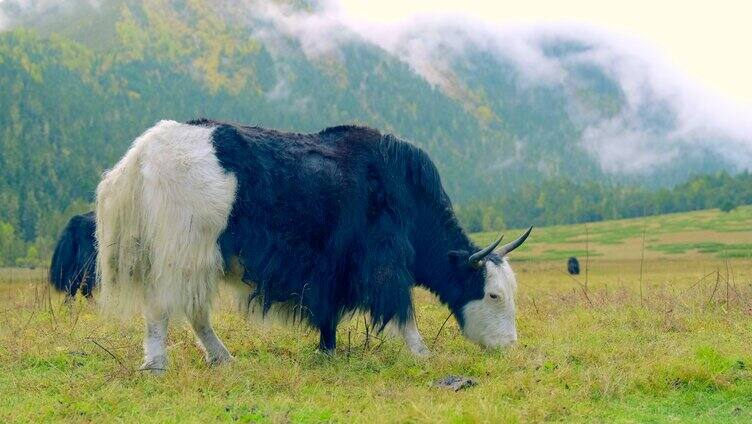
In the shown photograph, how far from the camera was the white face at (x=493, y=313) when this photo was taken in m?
7.42

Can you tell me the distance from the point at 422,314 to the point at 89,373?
15.4 feet

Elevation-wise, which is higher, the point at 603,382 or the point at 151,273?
the point at 151,273

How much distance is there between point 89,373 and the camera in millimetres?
6223

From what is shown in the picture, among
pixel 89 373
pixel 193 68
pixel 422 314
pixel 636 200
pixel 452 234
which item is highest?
pixel 193 68

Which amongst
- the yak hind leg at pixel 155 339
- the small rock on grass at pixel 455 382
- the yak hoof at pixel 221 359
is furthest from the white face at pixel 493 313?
the yak hind leg at pixel 155 339

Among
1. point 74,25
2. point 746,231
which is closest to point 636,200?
point 746,231

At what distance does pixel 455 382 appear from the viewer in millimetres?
5672

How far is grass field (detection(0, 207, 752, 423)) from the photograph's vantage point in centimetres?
488

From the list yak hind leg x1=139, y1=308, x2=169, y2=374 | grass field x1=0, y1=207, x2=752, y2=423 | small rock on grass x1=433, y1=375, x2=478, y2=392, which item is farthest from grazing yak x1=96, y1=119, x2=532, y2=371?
small rock on grass x1=433, y1=375, x2=478, y2=392

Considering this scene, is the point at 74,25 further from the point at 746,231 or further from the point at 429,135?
the point at 746,231

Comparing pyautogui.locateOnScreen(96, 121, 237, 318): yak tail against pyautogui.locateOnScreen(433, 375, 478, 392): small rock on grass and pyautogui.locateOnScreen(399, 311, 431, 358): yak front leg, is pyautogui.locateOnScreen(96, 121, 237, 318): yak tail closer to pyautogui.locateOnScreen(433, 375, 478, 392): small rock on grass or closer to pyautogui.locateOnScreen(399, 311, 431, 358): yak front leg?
pyautogui.locateOnScreen(399, 311, 431, 358): yak front leg

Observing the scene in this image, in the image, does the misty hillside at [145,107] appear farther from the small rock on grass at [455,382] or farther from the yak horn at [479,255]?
the small rock on grass at [455,382]

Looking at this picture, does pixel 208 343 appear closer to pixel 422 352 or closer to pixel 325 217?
pixel 325 217

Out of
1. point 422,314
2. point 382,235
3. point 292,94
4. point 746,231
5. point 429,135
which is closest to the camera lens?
point 382,235
